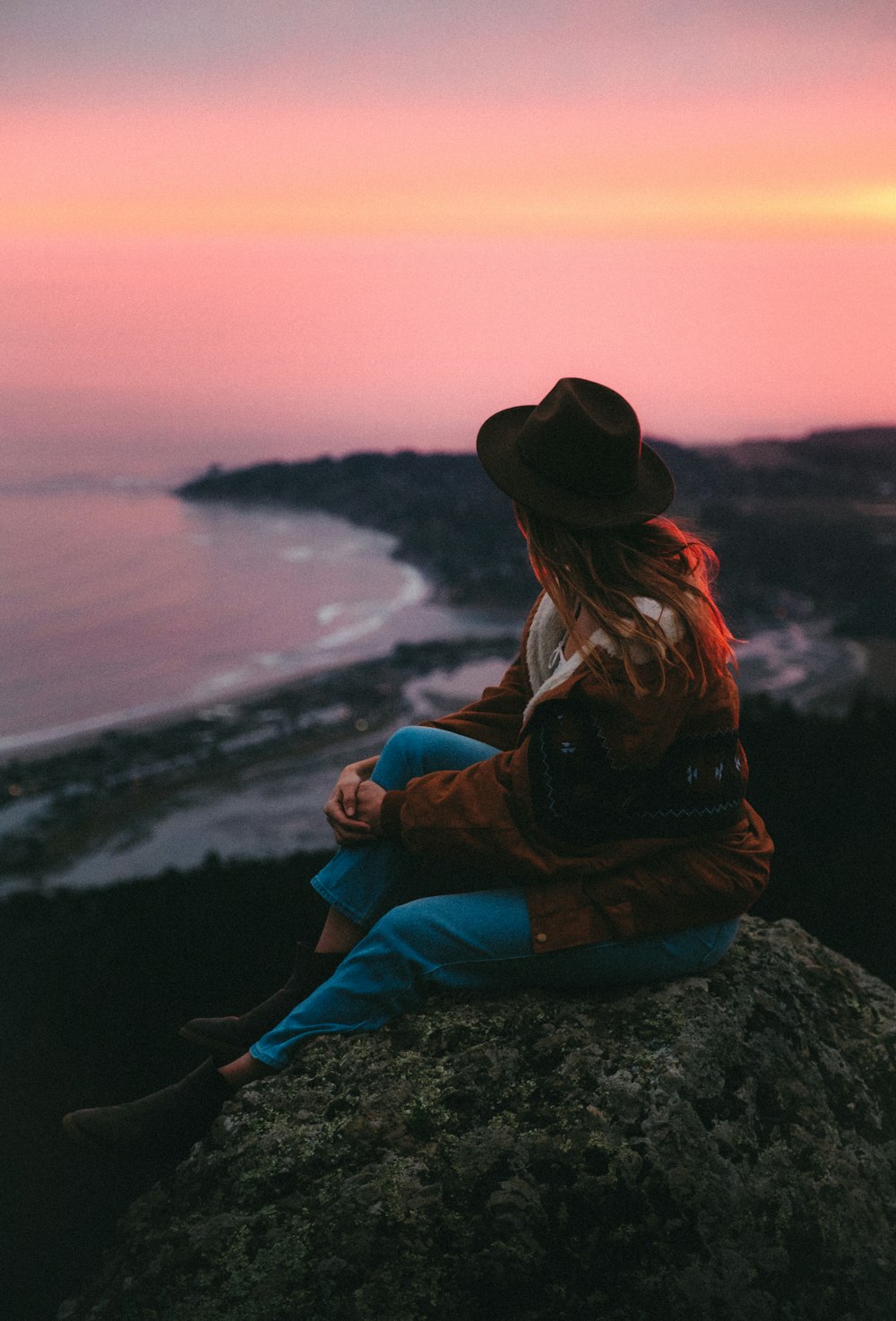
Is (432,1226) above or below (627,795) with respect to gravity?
below

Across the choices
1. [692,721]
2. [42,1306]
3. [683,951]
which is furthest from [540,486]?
[42,1306]

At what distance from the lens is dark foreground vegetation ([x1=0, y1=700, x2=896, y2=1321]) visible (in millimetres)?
3641

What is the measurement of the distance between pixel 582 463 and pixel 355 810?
1.27m

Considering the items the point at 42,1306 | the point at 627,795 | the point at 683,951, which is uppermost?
the point at 627,795

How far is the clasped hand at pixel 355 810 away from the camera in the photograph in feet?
9.71

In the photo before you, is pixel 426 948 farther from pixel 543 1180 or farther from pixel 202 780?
pixel 202 780

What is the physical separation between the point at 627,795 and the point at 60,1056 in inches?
159

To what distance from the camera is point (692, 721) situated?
269 cm

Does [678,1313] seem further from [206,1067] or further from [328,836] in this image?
[328,836]

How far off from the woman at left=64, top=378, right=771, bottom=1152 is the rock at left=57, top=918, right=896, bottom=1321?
0.16 meters

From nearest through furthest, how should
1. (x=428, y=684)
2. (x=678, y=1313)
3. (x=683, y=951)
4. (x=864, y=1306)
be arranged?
(x=678, y=1313), (x=864, y=1306), (x=683, y=951), (x=428, y=684)

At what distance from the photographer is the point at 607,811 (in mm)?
2625

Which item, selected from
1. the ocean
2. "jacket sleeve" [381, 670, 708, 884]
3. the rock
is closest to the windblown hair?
"jacket sleeve" [381, 670, 708, 884]

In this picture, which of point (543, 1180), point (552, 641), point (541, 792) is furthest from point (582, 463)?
point (543, 1180)
